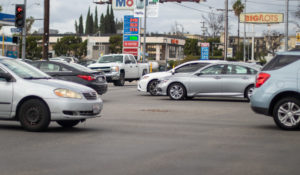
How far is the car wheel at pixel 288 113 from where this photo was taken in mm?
12258

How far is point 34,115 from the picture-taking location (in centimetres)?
1131

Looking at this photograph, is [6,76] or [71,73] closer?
[6,76]

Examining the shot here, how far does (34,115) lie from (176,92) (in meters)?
11.2

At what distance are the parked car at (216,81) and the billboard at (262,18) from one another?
264 feet

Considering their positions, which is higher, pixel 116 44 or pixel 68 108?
pixel 116 44

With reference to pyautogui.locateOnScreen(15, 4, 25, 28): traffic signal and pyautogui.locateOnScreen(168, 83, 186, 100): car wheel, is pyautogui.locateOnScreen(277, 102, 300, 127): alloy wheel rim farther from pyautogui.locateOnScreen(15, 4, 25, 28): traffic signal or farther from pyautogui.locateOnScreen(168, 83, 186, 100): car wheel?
pyautogui.locateOnScreen(15, 4, 25, 28): traffic signal

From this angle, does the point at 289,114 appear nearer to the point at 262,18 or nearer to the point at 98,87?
the point at 98,87

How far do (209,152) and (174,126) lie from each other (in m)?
3.89

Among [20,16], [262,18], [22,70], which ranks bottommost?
[22,70]

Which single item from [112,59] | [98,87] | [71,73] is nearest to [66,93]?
[71,73]

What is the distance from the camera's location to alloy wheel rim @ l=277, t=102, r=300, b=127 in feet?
40.2

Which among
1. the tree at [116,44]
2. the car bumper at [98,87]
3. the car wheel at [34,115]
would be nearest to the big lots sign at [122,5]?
the car bumper at [98,87]

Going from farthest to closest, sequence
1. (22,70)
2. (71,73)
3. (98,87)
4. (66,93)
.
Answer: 1. (98,87)
2. (71,73)
3. (22,70)
4. (66,93)

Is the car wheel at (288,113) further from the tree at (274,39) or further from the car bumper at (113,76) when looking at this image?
the tree at (274,39)
